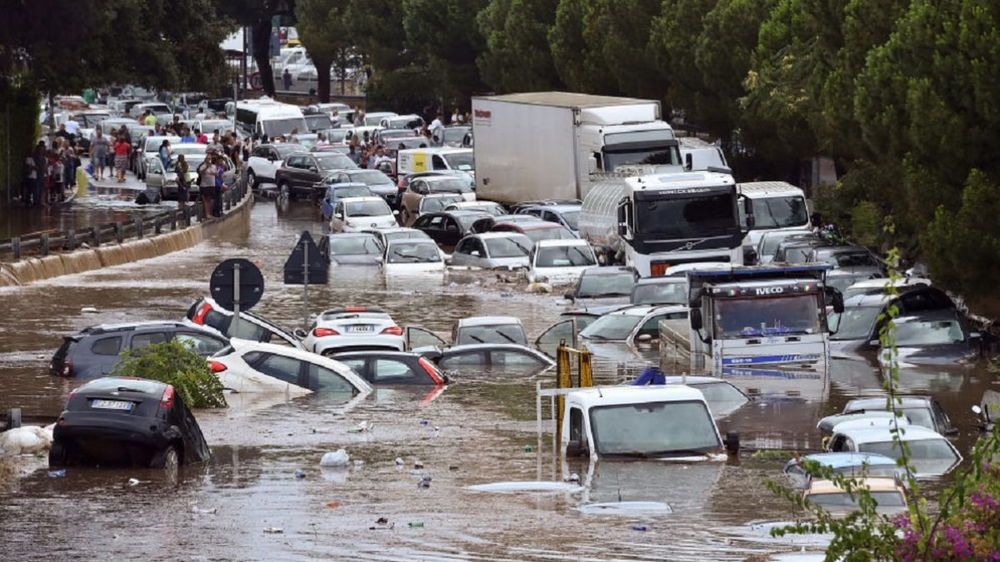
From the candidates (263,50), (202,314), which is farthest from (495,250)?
(263,50)

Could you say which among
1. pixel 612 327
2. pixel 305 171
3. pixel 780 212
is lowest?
pixel 305 171

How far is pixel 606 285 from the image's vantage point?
41500 millimetres

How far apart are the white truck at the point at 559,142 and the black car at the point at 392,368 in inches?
768

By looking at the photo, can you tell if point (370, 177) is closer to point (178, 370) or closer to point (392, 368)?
point (392, 368)

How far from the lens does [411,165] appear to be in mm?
68438

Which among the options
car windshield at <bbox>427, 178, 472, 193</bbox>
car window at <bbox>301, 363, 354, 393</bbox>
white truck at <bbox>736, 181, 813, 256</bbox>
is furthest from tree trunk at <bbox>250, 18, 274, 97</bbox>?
car window at <bbox>301, 363, 354, 393</bbox>

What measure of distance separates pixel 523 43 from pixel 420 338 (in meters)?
45.8

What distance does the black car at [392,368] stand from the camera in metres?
28.8

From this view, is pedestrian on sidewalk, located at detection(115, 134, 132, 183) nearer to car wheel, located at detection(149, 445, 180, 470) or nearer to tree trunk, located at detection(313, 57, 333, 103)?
tree trunk, located at detection(313, 57, 333, 103)

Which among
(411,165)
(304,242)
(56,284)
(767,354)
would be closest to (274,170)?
(411,165)

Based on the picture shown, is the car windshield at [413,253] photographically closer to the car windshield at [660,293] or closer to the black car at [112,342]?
the car windshield at [660,293]

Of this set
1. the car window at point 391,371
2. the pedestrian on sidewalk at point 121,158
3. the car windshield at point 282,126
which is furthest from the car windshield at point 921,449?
the car windshield at point 282,126

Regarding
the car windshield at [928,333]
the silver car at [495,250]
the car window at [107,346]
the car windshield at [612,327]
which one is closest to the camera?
the car window at [107,346]

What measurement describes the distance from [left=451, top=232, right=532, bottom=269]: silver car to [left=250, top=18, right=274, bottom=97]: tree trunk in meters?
63.5
